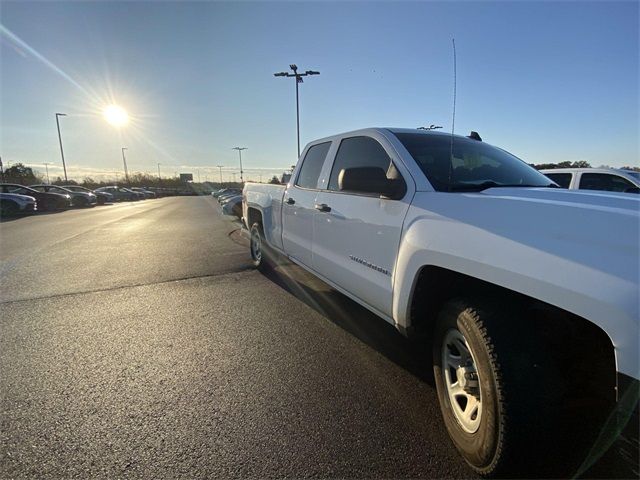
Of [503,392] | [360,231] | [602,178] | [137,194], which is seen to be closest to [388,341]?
[360,231]

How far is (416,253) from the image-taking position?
2172mm

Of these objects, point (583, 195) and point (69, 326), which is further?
point (69, 326)

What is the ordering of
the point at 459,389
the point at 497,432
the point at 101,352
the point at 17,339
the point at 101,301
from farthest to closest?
1. the point at 101,301
2. the point at 17,339
3. the point at 101,352
4. the point at 459,389
5. the point at 497,432

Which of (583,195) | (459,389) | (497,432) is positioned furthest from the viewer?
(459,389)

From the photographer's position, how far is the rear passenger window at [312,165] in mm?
4102

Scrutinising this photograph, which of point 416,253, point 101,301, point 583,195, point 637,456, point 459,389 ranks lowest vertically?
point 101,301

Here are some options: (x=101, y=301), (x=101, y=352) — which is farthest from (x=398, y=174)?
(x=101, y=301)

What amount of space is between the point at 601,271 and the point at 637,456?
64 centimetres

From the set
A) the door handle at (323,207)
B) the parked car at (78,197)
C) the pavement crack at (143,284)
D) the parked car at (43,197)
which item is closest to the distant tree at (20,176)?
the parked car at (78,197)

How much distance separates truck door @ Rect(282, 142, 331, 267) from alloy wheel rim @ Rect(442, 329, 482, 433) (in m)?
2.06

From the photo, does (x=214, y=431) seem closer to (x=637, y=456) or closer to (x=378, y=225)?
(x=378, y=225)

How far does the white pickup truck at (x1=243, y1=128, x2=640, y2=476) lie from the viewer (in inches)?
52.6

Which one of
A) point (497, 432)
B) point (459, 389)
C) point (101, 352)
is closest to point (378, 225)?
point (459, 389)

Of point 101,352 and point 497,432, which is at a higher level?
point 497,432
